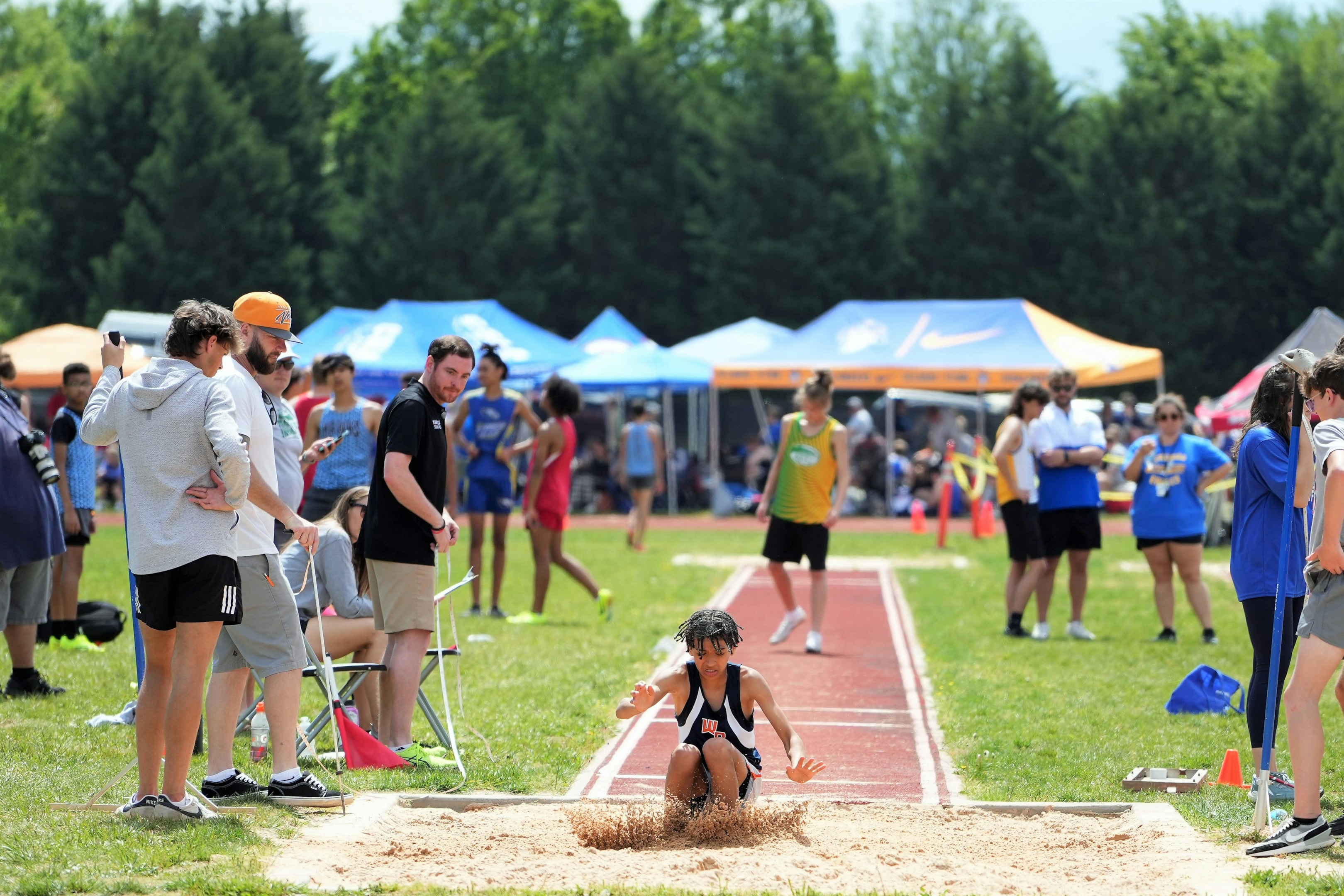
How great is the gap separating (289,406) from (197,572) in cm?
219

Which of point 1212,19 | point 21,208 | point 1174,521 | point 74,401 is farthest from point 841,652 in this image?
point 1212,19

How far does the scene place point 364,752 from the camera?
22.7 ft

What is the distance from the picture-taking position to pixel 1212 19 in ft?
185

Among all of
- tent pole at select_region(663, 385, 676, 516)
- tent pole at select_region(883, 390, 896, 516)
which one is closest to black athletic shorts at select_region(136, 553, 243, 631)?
tent pole at select_region(663, 385, 676, 516)

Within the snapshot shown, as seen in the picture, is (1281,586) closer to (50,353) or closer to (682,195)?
(50,353)

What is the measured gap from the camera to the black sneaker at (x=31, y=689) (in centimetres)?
876

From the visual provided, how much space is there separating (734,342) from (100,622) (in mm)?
22429

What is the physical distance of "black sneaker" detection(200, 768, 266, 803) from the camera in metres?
6.13

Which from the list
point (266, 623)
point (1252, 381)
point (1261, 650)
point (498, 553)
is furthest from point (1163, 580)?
point (1252, 381)

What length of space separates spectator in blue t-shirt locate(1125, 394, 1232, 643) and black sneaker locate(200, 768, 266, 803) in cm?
738

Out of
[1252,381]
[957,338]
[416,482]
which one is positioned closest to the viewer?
[416,482]

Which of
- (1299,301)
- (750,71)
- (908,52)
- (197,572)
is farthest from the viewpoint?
(908,52)

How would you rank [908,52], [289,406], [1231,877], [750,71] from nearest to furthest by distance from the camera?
[1231,877] → [289,406] → [750,71] → [908,52]

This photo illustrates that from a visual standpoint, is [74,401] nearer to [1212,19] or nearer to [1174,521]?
[1174,521]
